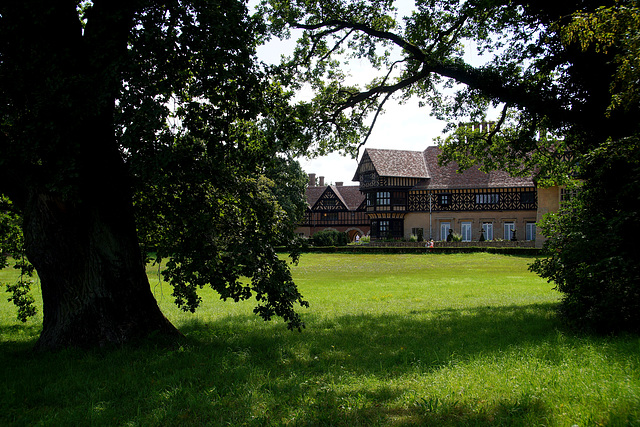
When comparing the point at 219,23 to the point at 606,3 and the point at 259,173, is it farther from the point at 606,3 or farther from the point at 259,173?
the point at 606,3

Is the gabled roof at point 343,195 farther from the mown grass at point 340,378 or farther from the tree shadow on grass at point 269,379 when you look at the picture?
the tree shadow on grass at point 269,379

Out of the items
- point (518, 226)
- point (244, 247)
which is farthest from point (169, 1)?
point (518, 226)

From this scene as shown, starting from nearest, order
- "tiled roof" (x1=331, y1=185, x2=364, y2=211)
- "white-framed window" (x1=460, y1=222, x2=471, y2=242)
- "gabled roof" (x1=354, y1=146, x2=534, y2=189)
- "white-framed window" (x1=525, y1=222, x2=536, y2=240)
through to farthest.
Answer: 1. "white-framed window" (x1=525, y1=222, x2=536, y2=240)
2. "gabled roof" (x1=354, y1=146, x2=534, y2=189)
3. "white-framed window" (x1=460, y1=222, x2=471, y2=242)
4. "tiled roof" (x1=331, y1=185, x2=364, y2=211)

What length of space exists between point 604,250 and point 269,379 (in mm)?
5553

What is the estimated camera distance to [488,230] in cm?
5244

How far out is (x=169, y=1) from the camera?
610 centimetres

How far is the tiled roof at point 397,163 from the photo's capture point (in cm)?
5559

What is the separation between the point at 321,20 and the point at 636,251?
9.10 m

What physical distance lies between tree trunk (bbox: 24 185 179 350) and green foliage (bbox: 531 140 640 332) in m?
6.82

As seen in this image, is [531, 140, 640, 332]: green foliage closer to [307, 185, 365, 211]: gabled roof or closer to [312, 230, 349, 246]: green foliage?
[312, 230, 349, 246]: green foliage

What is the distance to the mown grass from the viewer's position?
13.8ft

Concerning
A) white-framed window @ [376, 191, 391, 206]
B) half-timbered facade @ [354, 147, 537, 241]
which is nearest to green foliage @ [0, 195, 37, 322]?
half-timbered facade @ [354, 147, 537, 241]

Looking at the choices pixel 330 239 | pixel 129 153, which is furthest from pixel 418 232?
pixel 129 153

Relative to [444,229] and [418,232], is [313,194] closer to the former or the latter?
[418,232]
